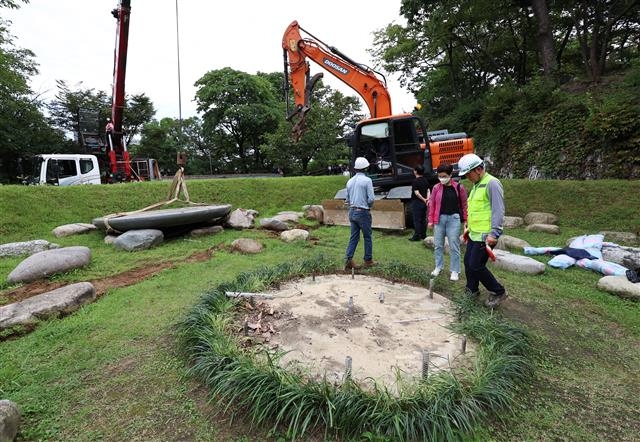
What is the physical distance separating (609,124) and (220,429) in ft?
35.2

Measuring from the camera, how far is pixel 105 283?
4320 millimetres

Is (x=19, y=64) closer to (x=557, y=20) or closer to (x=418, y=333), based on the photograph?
(x=418, y=333)

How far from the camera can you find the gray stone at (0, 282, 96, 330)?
3066mm

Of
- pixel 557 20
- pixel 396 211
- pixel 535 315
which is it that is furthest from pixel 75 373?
pixel 557 20

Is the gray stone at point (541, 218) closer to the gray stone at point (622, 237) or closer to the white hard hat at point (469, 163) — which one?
the gray stone at point (622, 237)

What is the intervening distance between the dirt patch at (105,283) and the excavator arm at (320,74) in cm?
473

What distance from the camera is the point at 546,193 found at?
791 centimetres

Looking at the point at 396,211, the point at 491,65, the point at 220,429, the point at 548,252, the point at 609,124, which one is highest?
the point at 491,65

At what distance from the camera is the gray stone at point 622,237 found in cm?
569

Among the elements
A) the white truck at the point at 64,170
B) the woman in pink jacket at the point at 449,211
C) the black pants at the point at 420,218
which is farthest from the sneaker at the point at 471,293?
the white truck at the point at 64,170

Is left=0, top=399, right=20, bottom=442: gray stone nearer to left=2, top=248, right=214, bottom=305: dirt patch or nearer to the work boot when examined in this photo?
left=2, top=248, right=214, bottom=305: dirt patch

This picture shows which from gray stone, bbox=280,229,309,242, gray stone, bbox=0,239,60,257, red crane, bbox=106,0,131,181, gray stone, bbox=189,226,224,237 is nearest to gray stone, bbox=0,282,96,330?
gray stone, bbox=0,239,60,257

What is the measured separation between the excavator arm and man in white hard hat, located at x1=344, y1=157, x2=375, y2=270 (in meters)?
4.05

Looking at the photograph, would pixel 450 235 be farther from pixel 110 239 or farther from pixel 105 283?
pixel 110 239
